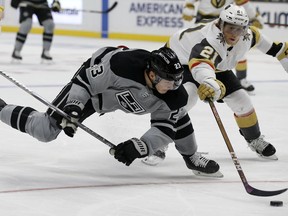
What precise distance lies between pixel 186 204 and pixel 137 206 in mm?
210

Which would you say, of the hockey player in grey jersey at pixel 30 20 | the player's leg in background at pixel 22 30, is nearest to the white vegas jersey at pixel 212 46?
the hockey player in grey jersey at pixel 30 20

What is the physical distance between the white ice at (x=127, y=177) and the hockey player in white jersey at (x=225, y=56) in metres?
0.21

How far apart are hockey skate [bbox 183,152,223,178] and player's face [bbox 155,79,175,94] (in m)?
0.49

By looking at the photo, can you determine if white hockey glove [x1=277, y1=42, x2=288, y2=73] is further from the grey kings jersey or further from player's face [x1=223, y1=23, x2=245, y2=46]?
the grey kings jersey

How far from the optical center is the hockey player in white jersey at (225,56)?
4.27 m

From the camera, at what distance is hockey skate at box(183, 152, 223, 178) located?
4199 millimetres

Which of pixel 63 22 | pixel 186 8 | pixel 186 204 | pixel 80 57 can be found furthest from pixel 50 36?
pixel 186 204

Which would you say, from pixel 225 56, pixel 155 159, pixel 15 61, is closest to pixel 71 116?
pixel 155 159

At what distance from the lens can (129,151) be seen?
3820 millimetres

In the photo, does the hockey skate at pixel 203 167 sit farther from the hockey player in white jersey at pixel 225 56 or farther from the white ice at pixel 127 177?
the hockey player in white jersey at pixel 225 56

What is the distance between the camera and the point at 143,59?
13.3 feet

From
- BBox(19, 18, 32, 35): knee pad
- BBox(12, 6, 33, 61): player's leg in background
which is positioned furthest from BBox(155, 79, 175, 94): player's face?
BBox(19, 18, 32, 35): knee pad

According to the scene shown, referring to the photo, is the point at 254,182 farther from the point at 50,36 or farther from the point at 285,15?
the point at 285,15

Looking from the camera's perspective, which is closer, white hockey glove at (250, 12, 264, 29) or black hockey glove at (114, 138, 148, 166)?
black hockey glove at (114, 138, 148, 166)
